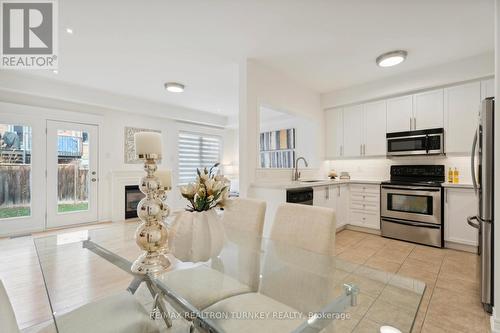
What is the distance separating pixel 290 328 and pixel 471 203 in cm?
342

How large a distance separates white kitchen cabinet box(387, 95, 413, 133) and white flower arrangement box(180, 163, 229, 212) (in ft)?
12.5

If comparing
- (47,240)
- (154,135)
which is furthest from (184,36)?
(47,240)

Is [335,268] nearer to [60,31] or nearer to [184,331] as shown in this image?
[184,331]

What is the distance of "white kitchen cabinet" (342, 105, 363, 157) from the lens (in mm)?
4301

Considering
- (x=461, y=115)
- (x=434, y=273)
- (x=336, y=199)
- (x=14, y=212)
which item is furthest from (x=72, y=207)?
(x=461, y=115)

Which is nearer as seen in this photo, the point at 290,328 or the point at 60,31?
the point at 290,328

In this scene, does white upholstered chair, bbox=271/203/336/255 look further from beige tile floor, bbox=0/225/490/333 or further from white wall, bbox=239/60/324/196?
white wall, bbox=239/60/324/196

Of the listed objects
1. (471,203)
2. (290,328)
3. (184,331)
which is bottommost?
(184,331)

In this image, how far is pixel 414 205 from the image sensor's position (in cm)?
344

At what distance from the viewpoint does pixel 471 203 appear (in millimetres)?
3023

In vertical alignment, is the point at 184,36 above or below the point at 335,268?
above

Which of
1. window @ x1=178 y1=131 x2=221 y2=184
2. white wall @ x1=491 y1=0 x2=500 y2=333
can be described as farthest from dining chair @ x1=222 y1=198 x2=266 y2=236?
window @ x1=178 y1=131 x2=221 y2=184

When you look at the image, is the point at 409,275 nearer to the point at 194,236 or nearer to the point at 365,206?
the point at 365,206

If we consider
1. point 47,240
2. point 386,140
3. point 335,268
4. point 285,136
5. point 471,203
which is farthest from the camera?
point 285,136
